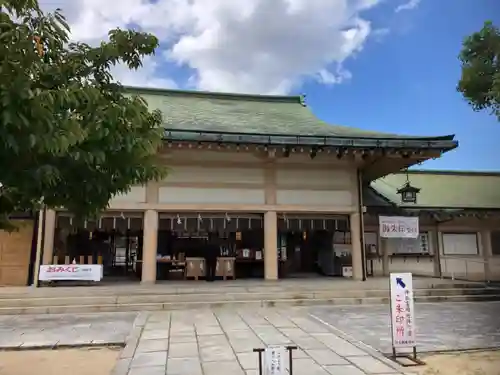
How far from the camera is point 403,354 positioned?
5496 mm

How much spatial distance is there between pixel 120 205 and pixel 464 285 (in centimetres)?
1019

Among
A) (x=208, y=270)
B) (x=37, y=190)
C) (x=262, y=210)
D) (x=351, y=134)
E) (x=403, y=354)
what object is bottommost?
(x=403, y=354)

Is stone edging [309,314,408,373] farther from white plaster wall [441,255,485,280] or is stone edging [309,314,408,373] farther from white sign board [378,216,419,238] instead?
white plaster wall [441,255,485,280]

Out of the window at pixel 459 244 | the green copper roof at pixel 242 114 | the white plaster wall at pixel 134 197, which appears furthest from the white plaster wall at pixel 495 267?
the white plaster wall at pixel 134 197

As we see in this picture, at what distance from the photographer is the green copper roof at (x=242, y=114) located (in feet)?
40.7

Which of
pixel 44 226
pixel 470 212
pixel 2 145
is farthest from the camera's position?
pixel 470 212

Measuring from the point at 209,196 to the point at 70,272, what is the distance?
14.5 feet

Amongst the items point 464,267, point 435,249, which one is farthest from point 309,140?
point 464,267

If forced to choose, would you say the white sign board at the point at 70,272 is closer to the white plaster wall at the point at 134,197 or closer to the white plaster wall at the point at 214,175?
the white plaster wall at the point at 134,197

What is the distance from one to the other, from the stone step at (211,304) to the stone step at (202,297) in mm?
104

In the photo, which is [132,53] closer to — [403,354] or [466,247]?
[403,354]

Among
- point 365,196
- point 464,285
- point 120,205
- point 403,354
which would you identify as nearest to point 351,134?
point 365,196

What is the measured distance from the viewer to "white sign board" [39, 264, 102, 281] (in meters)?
10.9

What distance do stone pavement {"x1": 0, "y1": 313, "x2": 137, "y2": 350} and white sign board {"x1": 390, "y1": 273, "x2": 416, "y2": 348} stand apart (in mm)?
4071
